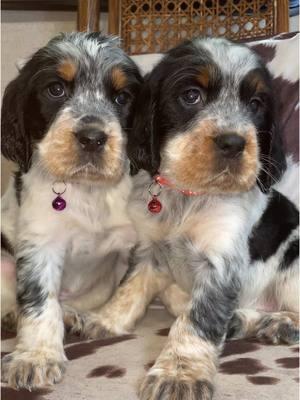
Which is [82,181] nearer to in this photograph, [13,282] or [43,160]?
[43,160]

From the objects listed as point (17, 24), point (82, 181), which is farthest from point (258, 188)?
point (17, 24)

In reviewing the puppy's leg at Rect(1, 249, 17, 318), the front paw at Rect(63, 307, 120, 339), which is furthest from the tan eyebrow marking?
the puppy's leg at Rect(1, 249, 17, 318)

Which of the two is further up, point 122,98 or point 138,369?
point 122,98

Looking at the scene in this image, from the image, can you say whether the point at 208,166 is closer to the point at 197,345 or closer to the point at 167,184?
the point at 167,184

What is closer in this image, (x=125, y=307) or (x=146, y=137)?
(x=146, y=137)

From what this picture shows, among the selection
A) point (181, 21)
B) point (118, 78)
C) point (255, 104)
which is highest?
point (181, 21)

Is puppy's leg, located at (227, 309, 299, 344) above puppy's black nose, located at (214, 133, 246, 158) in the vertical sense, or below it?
below

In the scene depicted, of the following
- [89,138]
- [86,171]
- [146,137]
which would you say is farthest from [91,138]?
[146,137]

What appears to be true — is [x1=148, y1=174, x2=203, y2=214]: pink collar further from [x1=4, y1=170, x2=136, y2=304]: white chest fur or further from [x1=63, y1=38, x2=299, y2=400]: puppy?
[x1=4, y1=170, x2=136, y2=304]: white chest fur
